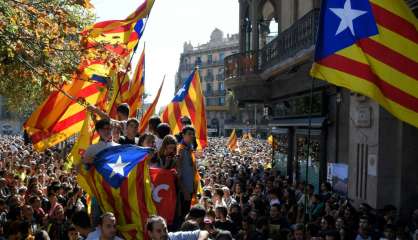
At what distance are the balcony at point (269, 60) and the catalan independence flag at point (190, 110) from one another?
9.27 ft

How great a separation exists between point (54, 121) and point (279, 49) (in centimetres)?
938

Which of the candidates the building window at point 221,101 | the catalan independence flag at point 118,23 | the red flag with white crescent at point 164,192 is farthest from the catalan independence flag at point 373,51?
the building window at point 221,101

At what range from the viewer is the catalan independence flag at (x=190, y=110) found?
42.9 ft

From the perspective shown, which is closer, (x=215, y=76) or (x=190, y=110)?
(x=190, y=110)

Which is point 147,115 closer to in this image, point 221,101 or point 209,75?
point 209,75

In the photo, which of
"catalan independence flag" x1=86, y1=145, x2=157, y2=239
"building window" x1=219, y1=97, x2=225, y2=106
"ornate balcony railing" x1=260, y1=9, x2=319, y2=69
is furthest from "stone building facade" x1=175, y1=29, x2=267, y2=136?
"catalan independence flag" x1=86, y1=145, x2=157, y2=239

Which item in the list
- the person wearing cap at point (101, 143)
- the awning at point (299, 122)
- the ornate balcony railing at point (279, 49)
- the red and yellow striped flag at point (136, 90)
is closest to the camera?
the person wearing cap at point (101, 143)

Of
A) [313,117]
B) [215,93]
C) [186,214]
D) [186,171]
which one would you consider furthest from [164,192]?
[215,93]

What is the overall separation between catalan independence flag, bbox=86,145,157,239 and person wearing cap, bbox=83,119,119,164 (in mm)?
140

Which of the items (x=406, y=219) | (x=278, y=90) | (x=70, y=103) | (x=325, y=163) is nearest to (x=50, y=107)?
(x=70, y=103)

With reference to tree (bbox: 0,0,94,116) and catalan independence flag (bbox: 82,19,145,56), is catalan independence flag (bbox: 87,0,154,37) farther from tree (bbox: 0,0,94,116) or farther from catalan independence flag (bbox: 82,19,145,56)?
tree (bbox: 0,0,94,116)

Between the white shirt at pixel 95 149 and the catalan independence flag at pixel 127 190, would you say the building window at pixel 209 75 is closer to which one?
the white shirt at pixel 95 149

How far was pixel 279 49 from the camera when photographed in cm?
1747

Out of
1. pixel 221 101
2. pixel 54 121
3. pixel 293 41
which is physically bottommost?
pixel 54 121
